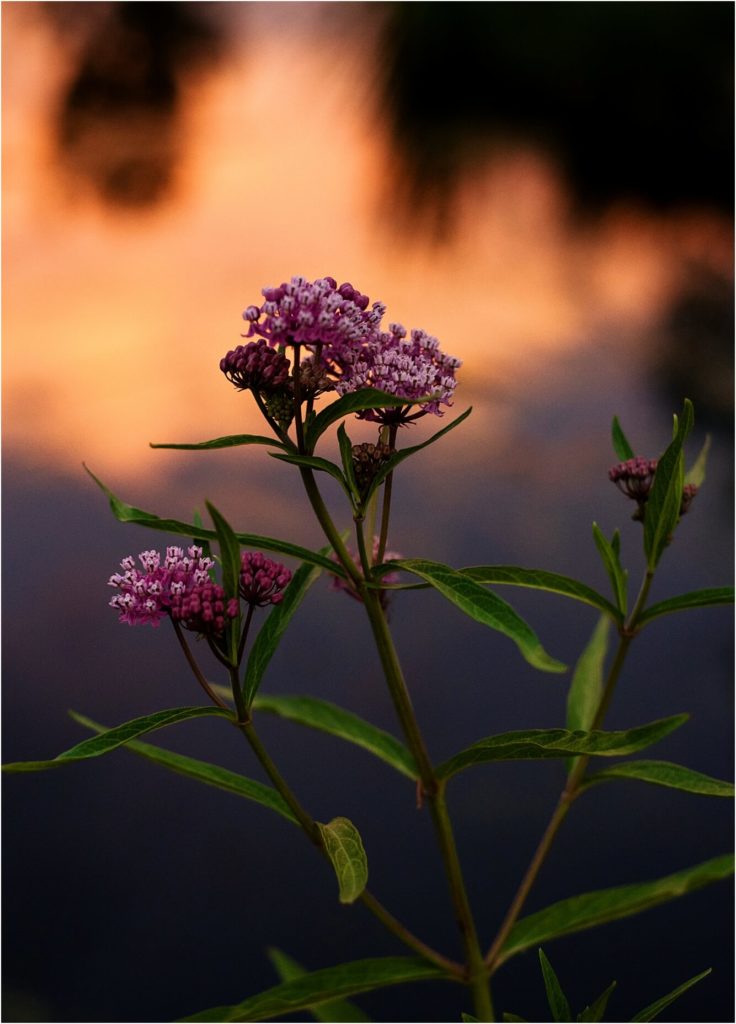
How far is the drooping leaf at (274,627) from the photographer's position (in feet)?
3.48

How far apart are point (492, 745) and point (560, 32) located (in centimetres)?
354

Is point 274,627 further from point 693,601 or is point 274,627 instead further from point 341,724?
point 693,601

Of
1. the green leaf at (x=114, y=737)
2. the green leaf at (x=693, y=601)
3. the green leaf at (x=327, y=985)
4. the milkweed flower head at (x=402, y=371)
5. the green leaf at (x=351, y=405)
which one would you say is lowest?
the green leaf at (x=327, y=985)

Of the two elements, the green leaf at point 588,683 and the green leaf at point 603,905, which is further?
the green leaf at point 588,683

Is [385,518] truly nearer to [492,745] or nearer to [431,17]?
[492,745]

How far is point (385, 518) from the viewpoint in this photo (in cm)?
108

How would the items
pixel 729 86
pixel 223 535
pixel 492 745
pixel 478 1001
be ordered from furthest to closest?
pixel 729 86
pixel 478 1001
pixel 492 745
pixel 223 535

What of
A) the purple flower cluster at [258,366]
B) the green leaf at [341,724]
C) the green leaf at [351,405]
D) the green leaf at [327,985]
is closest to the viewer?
the green leaf at [351,405]

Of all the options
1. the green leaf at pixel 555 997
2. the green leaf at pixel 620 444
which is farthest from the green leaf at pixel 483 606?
the green leaf at pixel 620 444

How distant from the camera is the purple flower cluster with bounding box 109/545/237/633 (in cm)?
99

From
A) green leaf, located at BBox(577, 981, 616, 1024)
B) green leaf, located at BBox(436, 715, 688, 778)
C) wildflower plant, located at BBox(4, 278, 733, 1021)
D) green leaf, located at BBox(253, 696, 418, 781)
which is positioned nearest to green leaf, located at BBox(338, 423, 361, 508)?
wildflower plant, located at BBox(4, 278, 733, 1021)

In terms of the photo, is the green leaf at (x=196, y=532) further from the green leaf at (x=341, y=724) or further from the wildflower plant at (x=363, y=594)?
the green leaf at (x=341, y=724)

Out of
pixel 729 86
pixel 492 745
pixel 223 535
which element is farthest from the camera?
pixel 729 86

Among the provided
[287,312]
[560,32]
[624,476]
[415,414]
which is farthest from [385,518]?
[560,32]
